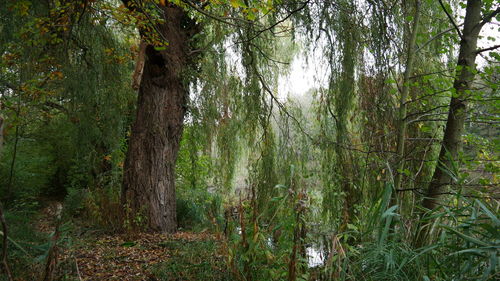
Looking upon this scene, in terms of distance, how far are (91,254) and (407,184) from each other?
2.92 metres

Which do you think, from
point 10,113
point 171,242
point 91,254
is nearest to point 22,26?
point 10,113

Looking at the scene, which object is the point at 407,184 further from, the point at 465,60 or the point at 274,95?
the point at 274,95

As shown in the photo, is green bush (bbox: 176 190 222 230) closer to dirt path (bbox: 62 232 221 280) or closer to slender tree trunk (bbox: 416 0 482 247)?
dirt path (bbox: 62 232 221 280)

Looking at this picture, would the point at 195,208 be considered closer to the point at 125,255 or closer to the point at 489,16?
the point at 125,255

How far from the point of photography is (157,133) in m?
4.33

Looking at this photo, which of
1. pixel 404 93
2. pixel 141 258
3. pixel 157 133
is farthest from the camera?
pixel 157 133

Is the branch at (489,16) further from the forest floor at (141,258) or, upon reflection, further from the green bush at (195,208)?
the green bush at (195,208)

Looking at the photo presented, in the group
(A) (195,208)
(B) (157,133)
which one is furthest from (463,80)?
(A) (195,208)

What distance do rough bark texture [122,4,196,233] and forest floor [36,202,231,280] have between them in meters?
0.38

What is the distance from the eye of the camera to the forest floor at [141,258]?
8.43 ft

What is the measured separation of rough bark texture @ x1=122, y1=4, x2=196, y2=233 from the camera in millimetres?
4277

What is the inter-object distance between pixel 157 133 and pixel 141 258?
62.5 inches

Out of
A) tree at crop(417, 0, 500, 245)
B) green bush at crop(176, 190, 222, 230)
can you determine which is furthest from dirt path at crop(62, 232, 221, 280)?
tree at crop(417, 0, 500, 245)

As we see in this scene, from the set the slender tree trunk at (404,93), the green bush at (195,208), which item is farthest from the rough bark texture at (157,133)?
the slender tree trunk at (404,93)
